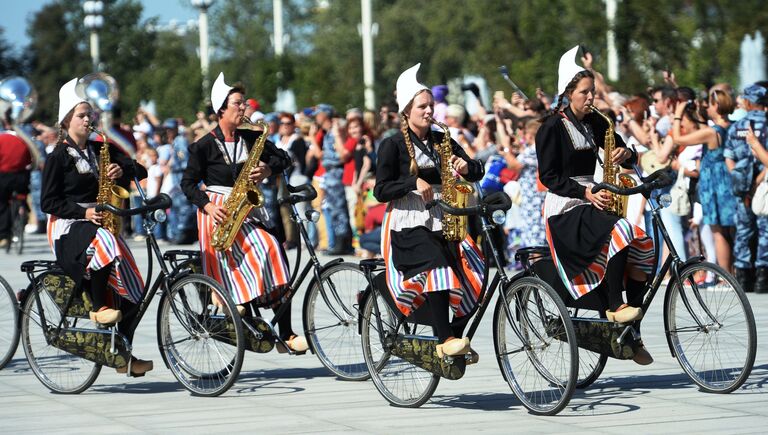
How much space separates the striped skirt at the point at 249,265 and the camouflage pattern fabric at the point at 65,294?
80 centimetres

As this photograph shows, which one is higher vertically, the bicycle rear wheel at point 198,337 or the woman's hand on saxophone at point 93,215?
the woman's hand on saxophone at point 93,215

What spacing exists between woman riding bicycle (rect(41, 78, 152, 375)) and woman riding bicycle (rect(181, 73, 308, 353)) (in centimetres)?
46

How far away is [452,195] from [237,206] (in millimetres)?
1658

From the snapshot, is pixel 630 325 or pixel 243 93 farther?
pixel 243 93

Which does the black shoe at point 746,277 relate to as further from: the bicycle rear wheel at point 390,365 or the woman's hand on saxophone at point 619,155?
the bicycle rear wheel at point 390,365

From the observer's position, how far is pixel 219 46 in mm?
105062

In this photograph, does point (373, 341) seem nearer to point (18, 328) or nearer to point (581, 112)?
point (581, 112)

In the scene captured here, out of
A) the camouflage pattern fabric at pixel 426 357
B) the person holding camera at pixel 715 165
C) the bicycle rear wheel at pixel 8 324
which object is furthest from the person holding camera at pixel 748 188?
the bicycle rear wheel at pixel 8 324

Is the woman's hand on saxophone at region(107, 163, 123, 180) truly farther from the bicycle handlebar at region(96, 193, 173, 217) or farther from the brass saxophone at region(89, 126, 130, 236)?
the bicycle handlebar at region(96, 193, 173, 217)

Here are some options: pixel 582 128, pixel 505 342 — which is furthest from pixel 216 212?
pixel 582 128

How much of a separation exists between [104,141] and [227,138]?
780mm

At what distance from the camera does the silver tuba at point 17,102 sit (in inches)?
647

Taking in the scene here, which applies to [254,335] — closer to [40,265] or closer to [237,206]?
[237,206]

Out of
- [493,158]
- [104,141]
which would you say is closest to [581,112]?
[104,141]
